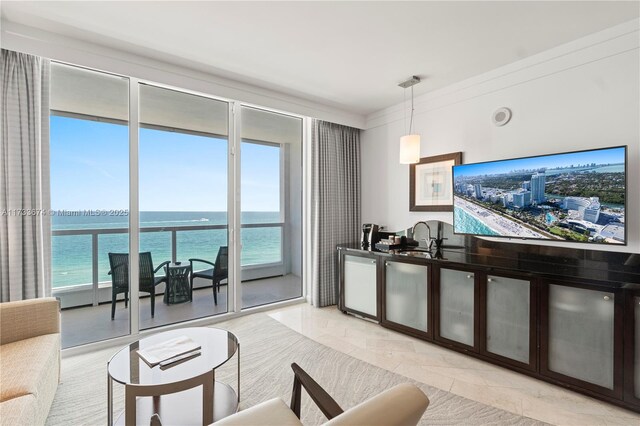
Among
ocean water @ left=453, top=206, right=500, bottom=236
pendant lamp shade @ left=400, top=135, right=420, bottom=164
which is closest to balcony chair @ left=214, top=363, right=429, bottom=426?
ocean water @ left=453, top=206, right=500, bottom=236

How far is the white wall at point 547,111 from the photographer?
2326mm

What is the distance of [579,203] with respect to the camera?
2443mm

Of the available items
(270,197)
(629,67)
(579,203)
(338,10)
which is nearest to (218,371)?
(270,197)

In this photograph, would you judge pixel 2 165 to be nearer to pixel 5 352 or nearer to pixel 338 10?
pixel 5 352

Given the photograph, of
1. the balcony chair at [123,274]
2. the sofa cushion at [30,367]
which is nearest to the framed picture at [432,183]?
the balcony chair at [123,274]

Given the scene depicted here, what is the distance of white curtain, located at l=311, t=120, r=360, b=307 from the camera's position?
4.17m

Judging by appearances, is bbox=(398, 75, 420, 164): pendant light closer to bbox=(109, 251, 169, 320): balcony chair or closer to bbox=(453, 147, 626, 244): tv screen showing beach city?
bbox=(453, 147, 626, 244): tv screen showing beach city

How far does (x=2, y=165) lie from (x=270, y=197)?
243 centimetres

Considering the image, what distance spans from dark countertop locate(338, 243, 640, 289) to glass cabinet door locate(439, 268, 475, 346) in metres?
0.13

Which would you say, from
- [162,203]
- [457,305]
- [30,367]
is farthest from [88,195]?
[457,305]

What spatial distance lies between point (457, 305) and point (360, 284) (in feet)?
3.87

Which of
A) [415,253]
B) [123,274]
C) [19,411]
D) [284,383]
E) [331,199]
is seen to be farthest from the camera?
[331,199]

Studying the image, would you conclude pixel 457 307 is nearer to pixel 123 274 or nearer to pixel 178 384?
pixel 178 384

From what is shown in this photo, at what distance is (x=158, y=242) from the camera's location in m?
3.25
